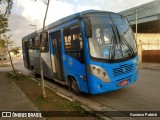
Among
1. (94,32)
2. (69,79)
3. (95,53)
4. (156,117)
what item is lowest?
(156,117)

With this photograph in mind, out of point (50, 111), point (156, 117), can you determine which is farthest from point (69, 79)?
point (156, 117)

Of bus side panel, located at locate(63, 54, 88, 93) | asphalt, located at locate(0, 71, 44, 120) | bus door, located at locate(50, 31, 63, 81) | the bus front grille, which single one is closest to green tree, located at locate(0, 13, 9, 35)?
bus door, located at locate(50, 31, 63, 81)

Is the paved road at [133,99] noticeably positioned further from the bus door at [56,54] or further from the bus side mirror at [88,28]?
the bus side mirror at [88,28]

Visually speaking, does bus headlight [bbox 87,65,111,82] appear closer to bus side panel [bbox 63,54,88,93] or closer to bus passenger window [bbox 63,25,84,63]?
bus side panel [bbox 63,54,88,93]

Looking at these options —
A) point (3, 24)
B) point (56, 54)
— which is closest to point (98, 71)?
point (56, 54)

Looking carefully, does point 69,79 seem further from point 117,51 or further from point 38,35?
point 38,35

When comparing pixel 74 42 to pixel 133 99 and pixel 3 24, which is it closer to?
pixel 133 99

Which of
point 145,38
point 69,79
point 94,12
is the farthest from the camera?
point 145,38

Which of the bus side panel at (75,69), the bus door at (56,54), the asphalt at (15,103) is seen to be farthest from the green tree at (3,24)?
the bus side panel at (75,69)

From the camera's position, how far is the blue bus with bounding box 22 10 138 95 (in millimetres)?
6656

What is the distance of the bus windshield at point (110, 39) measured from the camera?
6719 millimetres

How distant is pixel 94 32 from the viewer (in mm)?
6855

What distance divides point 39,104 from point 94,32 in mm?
3060

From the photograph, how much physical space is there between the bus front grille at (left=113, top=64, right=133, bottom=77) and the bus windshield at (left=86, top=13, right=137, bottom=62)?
31 cm
